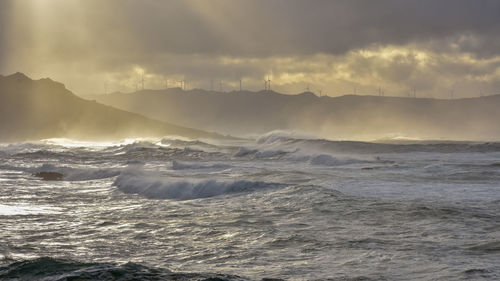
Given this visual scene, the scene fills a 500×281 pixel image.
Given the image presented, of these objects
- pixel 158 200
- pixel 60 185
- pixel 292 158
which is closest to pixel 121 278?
pixel 158 200

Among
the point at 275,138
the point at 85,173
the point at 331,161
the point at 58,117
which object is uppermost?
the point at 58,117

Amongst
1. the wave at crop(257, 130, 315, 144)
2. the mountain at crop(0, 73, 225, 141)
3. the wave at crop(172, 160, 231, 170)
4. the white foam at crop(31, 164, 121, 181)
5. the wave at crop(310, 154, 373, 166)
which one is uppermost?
the mountain at crop(0, 73, 225, 141)

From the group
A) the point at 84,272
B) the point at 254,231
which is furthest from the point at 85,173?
the point at 84,272

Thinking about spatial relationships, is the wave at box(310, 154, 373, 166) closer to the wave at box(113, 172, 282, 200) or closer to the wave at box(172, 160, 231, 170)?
the wave at box(172, 160, 231, 170)

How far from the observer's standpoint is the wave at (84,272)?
24.5 feet

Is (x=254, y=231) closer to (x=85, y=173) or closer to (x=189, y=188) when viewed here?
(x=189, y=188)

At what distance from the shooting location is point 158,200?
1725cm

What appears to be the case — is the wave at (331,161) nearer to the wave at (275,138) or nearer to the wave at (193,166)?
the wave at (193,166)

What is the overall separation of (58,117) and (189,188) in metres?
133

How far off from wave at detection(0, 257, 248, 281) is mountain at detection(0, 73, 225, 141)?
12690 centimetres

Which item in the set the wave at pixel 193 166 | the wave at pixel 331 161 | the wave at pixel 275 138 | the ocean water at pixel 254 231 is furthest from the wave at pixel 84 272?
the wave at pixel 275 138

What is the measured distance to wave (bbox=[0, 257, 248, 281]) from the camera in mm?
7480

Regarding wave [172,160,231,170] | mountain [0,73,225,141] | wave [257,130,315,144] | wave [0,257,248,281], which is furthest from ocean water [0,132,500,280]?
mountain [0,73,225,141]

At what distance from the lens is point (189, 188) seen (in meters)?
18.9
